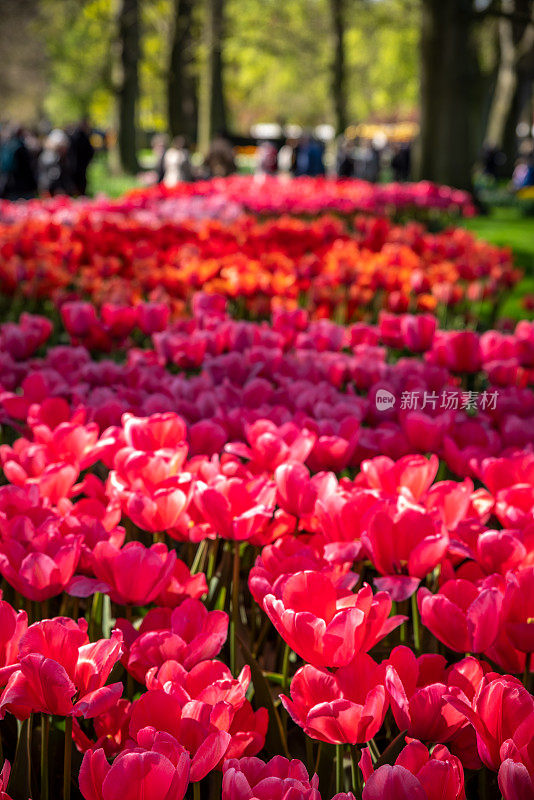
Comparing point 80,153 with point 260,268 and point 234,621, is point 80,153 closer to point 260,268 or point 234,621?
point 260,268

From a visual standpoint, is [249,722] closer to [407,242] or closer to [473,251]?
[473,251]

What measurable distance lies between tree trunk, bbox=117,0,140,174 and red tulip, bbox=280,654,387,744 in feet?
92.9

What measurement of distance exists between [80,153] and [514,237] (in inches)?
447

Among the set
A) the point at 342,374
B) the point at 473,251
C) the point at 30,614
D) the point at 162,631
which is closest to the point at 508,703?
the point at 162,631

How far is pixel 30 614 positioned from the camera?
157 cm

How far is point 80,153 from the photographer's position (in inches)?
861

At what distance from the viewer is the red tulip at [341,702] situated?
1.07 metres

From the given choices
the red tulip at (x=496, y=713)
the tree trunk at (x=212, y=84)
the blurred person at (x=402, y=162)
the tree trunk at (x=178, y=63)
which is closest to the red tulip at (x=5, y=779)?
the red tulip at (x=496, y=713)

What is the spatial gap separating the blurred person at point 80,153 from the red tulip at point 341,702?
2192 centimetres

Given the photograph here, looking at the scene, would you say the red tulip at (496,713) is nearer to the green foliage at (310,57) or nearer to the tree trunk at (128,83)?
the green foliage at (310,57)

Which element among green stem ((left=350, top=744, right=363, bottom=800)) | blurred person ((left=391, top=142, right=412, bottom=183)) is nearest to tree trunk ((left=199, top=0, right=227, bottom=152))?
blurred person ((left=391, top=142, right=412, bottom=183))

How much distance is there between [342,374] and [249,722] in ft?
5.87

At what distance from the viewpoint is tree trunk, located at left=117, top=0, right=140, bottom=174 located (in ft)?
88.2

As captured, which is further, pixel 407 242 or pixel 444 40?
pixel 444 40
